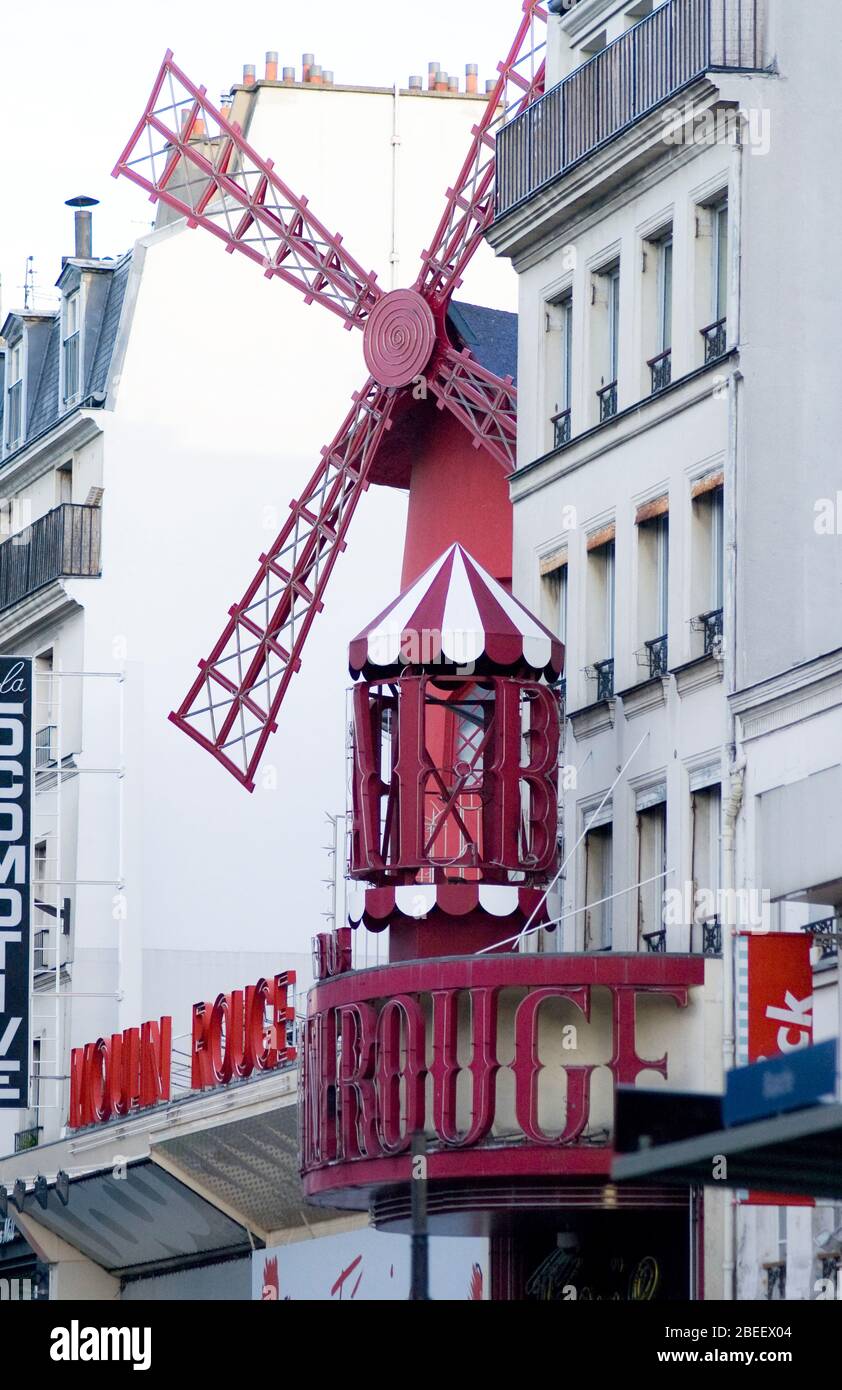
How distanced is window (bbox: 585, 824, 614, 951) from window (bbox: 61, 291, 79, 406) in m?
18.7

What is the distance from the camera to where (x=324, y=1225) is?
3431 cm

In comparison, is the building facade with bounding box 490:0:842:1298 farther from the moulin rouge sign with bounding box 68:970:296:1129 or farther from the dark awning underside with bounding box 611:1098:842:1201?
the dark awning underside with bounding box 611:1098:842:1201

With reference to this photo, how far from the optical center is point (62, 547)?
44000mm

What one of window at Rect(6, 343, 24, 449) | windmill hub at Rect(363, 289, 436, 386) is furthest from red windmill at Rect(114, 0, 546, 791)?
window at Rect(6, 343, 24, 449)

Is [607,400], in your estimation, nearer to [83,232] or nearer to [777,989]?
[777,989]

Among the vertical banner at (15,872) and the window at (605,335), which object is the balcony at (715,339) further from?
the vertical banner at (15,872)

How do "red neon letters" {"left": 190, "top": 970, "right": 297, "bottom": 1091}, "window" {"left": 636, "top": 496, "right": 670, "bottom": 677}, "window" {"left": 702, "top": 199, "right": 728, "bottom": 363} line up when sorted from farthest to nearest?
"red neon letters" {"left": 190, "top": 970, "right": 297, "bottom": 1091}
"window" {"left": 636, "top": 496, "right": 670, "bottom": 677}
"window" {"left": 702, "top": 199, "right": 728, "bottom": 363}

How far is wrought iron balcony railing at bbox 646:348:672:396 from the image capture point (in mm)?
28031

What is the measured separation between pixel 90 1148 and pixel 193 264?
11762 mm

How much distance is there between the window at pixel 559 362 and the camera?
30.2m

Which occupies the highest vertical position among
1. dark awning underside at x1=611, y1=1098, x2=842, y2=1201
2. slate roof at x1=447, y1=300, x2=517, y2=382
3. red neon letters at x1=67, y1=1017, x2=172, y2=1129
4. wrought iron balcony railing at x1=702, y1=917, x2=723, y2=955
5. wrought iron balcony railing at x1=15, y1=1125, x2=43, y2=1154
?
slate roof at x1=447, y1=300, x2=517, y2=382

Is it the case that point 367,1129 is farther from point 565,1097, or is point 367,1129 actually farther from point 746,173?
point 746,173

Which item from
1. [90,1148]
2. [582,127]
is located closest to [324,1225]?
[90,1148]
